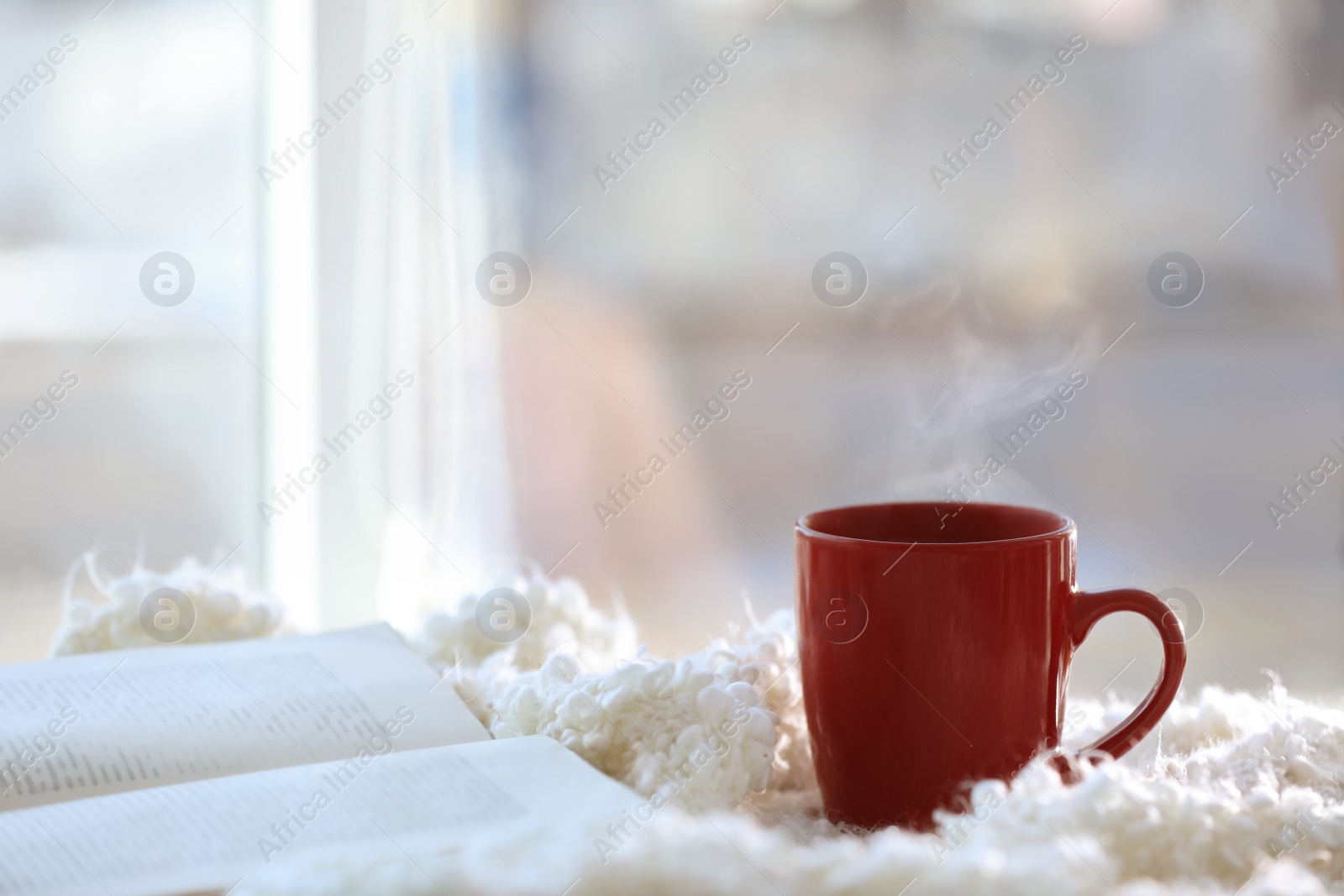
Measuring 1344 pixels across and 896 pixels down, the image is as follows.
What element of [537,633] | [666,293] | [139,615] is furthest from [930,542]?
[666,293]

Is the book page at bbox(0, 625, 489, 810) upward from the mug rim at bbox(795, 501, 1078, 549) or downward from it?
downward

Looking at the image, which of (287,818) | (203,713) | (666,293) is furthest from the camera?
(666,293)

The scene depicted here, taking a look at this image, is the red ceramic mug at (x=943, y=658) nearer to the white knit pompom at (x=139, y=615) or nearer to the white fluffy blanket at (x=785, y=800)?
the white fluffy blanket at (x=785, y=800)

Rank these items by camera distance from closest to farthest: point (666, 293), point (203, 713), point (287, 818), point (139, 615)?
point (287, 818) < point (203, 713) < point (139, 615) < point (666, 293)

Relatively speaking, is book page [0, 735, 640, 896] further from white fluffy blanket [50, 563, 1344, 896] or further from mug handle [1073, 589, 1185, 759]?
mug handle [1073, 589, 1185, 759]

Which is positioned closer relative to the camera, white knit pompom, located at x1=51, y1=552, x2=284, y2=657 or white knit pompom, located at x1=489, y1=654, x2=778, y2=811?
white knit pompom, located at x1=489, y1=654, x2=778, y2=811

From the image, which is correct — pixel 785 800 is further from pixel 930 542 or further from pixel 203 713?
pixel 203 713

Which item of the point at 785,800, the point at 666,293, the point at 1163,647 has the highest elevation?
the point at 666,293

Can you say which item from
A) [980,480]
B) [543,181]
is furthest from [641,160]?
[980,480]

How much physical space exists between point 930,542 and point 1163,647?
11 centimetres

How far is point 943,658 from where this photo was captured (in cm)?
48

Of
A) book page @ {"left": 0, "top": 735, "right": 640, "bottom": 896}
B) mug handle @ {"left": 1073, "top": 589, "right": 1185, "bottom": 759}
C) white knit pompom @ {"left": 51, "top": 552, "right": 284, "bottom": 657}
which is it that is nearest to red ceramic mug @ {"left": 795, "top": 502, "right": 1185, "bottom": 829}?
mug handle @ {"left": 1073, "top": 589, "right": 1185, "bottom": 759}

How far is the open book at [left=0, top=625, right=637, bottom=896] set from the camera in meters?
0.41

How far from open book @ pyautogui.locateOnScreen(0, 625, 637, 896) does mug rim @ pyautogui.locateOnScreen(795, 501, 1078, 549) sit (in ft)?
0.47
